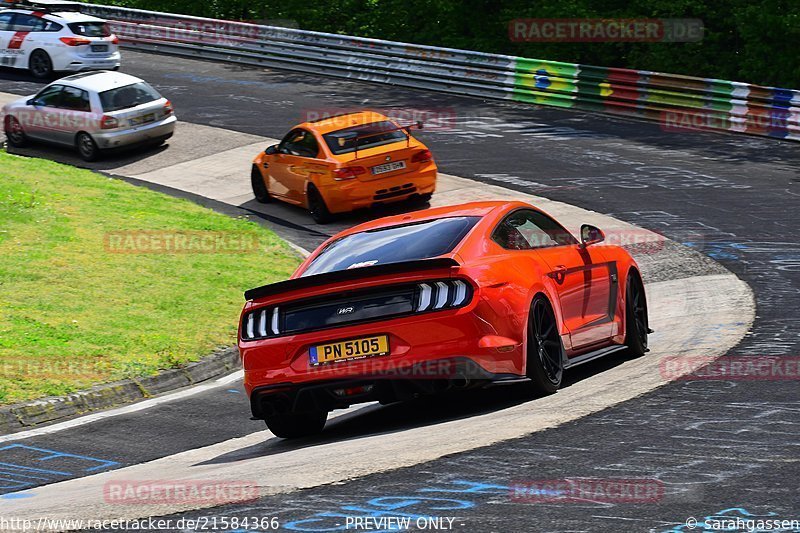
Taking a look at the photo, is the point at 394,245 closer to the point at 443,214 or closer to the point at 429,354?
the point at 443,214

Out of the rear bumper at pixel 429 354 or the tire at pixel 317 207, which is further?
the tire at pixel 317 207

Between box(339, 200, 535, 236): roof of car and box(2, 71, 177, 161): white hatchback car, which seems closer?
box(339, 200, 535, 236): roof of car

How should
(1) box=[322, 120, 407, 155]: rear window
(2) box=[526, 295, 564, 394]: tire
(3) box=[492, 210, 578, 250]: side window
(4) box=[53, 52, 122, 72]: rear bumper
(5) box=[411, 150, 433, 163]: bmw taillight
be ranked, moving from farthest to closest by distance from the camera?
(4) box=[53, 52, 122, 72]: rear bumper → (1) box=[322, 120, 407, 155]: rear window → (5) box=[411, 150, 433, 163]: bmw taillight → (3) box=[492, 210, 578, 250]: side window → (2) box=[526, 295, 564, 394]: tire

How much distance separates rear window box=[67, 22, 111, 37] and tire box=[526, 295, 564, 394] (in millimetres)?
27701

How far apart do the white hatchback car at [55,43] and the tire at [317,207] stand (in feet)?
51.0

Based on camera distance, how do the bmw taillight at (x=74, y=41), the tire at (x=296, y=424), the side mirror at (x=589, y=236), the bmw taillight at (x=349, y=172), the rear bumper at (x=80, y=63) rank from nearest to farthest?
the tire at (x=296, y=424), the side mirror at (x=589, y=236), the bmw taillight at (x=349, y=172), the bmw taillight at (x=74, y=41), the rear bumper at (x=80, y=63)

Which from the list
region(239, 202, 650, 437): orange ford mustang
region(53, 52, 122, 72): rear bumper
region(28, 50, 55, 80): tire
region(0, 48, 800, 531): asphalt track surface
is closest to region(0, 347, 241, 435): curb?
region(0, 48, 800, 531): asphalt track surface

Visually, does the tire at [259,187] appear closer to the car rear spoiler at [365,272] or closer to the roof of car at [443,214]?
the roof of car at [443,214]

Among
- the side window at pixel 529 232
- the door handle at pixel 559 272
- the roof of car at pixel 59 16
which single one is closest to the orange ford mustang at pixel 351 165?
the side window at pixel 529 232

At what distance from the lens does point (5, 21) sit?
35.2m

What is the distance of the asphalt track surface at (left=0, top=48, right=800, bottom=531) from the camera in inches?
226

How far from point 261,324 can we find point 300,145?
41.8 ft

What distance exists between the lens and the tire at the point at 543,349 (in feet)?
27.6

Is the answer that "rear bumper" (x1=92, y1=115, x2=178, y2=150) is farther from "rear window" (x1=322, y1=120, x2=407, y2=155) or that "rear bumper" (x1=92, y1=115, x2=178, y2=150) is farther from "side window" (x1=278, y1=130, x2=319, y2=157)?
"rear window" (x1=322, y1=120, x2=407, y2=155)
